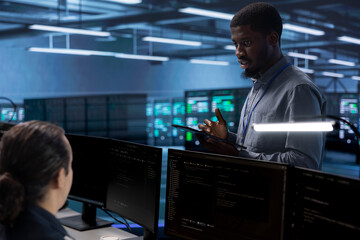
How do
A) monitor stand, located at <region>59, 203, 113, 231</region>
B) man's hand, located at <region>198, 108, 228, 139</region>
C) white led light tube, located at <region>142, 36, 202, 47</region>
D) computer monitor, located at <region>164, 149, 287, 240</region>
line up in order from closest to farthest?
1. computer monitor, located at <region>164, 149, 287, 240</region>
2. man's hand, located at <region>198, 108, 228, 139</region>
3. monitor stand, located at <region>59, 203, 113, 231</region>
4. white led light tube, located at <region>142, 36, 202, 47</region>

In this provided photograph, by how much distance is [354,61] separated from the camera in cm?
805

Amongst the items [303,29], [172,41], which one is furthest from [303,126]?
[172,41]

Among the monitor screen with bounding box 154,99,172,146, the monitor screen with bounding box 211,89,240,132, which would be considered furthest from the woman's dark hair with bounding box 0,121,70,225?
the monitor screen with bounding box 154,99,172,146

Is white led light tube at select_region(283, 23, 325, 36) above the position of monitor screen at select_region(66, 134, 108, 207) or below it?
above

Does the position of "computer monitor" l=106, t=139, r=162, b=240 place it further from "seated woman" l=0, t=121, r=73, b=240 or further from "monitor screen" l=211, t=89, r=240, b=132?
"monitor screen" l=211, t=89, r=240, b=132

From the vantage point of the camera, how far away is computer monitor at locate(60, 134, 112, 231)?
7.02ft

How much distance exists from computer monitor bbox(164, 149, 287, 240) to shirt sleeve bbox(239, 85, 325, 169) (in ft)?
0.97

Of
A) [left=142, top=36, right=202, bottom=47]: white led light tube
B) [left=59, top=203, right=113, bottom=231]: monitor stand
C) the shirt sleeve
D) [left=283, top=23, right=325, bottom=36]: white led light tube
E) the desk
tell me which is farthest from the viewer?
[left=142, top=36, right=202, bottom=47]: white led light tube

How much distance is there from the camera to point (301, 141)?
1.74 meters

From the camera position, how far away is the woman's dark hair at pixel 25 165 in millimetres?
1211

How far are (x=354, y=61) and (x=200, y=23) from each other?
11.6 feet

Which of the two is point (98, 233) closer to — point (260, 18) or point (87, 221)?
point (87, 221)

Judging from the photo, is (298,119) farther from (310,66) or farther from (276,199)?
(310,66)

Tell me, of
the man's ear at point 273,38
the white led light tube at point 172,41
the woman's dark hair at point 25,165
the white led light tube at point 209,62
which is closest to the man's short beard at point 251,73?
the man's ear at point 273,38
